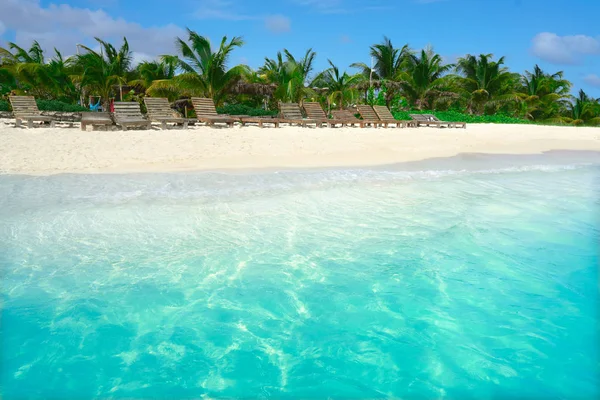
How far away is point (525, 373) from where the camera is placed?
3186 millimetres

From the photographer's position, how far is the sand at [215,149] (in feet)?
32.1

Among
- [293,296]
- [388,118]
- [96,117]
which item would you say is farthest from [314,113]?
[293,296]

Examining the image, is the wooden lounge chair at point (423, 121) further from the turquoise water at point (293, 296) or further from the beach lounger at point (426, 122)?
the turquoise water at point (293, 296)

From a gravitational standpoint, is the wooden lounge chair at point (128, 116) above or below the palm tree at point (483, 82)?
below

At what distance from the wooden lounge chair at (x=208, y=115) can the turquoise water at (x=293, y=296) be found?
27.3ft

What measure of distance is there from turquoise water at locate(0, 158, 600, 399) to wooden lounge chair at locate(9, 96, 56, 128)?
25.7 feet

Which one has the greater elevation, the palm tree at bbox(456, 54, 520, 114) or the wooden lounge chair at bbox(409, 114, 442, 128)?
the palm tree at bbox(456, 54, 520, 114)

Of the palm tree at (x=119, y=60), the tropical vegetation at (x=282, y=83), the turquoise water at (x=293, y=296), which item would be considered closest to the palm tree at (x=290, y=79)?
the tropical vegetation at (x=282, y=83)

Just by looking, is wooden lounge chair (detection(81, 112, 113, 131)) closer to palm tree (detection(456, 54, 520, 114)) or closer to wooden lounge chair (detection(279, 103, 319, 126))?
wooden lounge chair (detection(279, 103, 319, 126))

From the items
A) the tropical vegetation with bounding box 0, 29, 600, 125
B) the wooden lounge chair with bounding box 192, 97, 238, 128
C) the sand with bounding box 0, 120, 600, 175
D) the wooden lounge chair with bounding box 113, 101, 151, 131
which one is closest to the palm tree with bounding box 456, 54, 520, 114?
the tropical vegetation with bounding box 0, 29, 600, 125

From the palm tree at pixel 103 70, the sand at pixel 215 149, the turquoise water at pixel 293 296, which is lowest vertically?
the turquoise water at pixel 293 296

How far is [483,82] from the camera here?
96.0 ft

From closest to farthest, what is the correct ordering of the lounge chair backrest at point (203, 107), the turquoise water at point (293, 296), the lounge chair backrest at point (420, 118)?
1. the turquoise water at point (293, 296)
2. the lounge chair backrest at point (203, 107)
3. the lounge chair backrest at point (420, 118)

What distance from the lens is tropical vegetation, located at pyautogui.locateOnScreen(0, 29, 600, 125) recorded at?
20.2 meters
